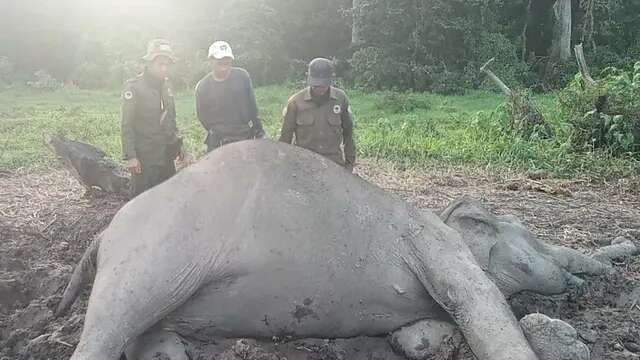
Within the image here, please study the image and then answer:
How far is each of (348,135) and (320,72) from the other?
0.89m

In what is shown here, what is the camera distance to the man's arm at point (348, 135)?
6.21m

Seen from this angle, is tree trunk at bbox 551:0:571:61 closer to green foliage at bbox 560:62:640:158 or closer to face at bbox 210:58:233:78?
green foliage at bbox 560:62:640:158

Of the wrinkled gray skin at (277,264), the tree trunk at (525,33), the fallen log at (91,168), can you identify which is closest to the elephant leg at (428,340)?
the wrinkled gray skin at (277,264)

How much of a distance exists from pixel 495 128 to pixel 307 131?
544 centimetres

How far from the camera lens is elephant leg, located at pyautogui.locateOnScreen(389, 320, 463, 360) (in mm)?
3549

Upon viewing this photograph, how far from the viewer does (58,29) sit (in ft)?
77.2

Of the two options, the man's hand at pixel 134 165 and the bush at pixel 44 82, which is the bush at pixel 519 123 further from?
the bush at pixel 44 82

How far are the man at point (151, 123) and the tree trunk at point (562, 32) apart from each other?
56.8ft

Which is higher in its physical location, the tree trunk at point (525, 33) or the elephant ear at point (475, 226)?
the elephant ear at point (475, 226)

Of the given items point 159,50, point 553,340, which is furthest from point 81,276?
point 159,50

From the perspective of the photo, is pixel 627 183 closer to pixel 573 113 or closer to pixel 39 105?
pixel 573 113

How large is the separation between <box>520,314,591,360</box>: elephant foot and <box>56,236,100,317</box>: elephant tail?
2049 millimetres

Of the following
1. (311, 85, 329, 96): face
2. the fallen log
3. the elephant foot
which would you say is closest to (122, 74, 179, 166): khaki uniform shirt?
the fallen log

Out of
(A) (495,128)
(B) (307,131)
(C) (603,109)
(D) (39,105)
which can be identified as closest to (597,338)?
(B) (307,131)
